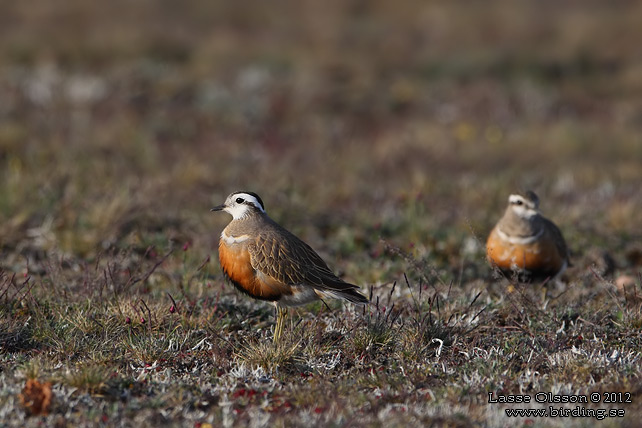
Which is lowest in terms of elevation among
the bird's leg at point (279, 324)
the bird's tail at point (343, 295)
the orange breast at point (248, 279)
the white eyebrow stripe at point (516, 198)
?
the bird's leg at point (279, 324)

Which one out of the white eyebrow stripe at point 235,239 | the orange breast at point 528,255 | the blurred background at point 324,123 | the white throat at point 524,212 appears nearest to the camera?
the white eyebrow stripe at point 235,239

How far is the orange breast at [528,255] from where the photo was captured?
671cm

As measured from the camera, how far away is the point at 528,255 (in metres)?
6.71

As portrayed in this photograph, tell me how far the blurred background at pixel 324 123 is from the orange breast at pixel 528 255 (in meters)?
0.83

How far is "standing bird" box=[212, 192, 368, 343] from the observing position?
18.3 ft

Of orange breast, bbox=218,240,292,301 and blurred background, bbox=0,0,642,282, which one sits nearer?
orange breast, bbox=218,240,292,301

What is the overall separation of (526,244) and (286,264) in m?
2.47

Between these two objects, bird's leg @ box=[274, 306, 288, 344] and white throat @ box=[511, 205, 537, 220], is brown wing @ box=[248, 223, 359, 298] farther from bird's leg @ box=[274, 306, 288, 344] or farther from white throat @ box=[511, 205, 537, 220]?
white throat @ box=[511, 205, 537, 220]

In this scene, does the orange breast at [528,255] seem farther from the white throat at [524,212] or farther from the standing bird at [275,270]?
the standing bird at [275,270]

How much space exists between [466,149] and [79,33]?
42.7 feet

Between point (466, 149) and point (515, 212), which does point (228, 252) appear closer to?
point (515, 212)

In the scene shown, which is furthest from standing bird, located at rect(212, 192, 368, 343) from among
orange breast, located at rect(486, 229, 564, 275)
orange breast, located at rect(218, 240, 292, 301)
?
orange breast, located at rect(486, 229, 564, 275)

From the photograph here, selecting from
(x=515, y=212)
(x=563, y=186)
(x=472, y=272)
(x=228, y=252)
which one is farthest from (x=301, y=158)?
(x=228, y=252)

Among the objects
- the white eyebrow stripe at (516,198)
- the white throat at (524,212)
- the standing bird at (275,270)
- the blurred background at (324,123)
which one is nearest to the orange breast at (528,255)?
the white throat at (524,212)
